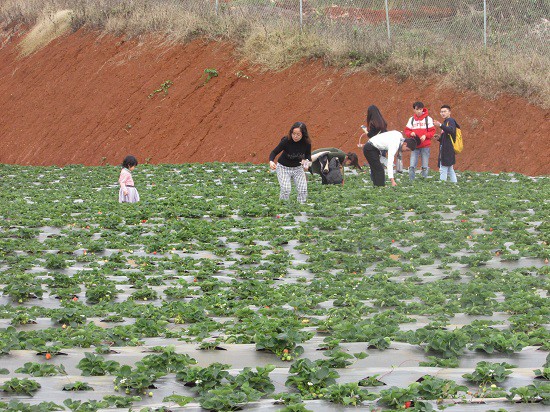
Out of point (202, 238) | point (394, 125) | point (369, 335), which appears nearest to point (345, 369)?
point (369, 335)

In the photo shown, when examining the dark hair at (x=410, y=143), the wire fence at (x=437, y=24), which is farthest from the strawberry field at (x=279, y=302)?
the wire fence at (x=437, y=24)

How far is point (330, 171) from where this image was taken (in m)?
18.4

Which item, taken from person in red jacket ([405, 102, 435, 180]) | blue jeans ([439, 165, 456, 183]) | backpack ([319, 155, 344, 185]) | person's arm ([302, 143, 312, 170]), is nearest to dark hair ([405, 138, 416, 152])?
person in red jacket ([405, 102, 435, 180])

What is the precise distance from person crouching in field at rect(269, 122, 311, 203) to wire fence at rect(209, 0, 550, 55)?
13770 mm

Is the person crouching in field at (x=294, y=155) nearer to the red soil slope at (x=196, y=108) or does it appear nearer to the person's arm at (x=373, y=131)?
the person's arm at (x=373, y=131)

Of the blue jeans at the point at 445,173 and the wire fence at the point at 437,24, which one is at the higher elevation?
the wire fence at the point at 437,24

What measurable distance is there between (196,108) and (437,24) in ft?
27.0

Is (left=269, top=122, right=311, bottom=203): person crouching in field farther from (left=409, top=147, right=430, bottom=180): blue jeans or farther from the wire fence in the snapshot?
the wire fence

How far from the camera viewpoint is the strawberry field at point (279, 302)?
18.7 feet

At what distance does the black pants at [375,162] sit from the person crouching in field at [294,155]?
1.67 m

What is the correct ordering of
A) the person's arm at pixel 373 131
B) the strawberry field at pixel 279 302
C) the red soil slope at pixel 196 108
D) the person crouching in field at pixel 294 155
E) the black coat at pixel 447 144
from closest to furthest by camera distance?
the strawberry field at pixel 279 302 < the person crouching in field at pixel 294 155 < the person's arm at pixel 373 131 < the black coat at pixel 447 144 < the red soil slope at pixel 196 108

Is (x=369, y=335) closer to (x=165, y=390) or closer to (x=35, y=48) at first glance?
(x=165, y=390)

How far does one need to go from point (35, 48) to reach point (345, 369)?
111 ft

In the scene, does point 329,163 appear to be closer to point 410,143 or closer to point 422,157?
point 410,143
